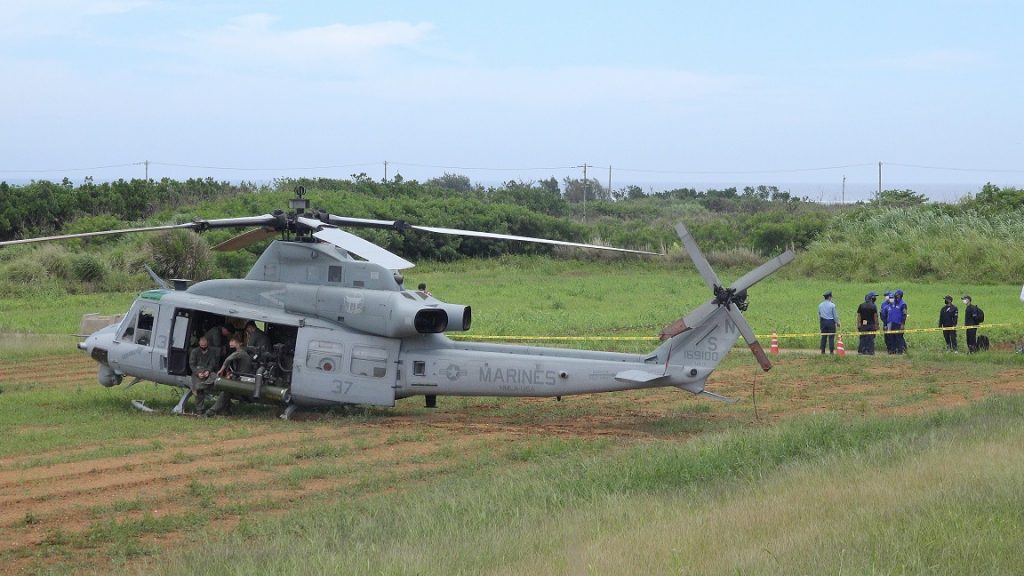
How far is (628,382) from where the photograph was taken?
1591cm

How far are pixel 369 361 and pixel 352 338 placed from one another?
0.44 metres

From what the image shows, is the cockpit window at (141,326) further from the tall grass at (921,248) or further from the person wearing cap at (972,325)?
the tall grass at (921,248)

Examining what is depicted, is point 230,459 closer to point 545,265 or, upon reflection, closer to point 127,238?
point 127,238

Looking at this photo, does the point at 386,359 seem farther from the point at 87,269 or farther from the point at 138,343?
the point at 87,269

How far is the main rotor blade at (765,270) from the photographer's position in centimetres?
1450

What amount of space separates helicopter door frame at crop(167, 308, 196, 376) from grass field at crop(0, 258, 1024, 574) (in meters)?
1.02

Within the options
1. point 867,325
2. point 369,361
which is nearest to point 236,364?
point 369,361

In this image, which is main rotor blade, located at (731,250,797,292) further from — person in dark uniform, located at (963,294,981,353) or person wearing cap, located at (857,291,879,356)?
person in dark uniform, located at (963,294,981,353)

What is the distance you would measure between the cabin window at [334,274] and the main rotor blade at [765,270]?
6074 mm

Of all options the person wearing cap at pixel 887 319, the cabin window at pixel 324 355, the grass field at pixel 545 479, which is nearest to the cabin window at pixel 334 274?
the cabin window at pixel 324 355

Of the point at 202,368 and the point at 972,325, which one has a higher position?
the point at 972,325

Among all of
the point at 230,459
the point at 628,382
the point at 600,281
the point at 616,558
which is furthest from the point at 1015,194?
the point at 616,558

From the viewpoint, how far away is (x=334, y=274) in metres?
17.6

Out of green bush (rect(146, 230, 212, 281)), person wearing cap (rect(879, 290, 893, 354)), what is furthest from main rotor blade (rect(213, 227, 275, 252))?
green bush (rect(146, 230, 212, 281))
